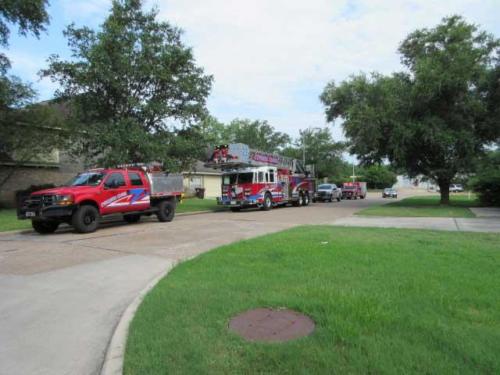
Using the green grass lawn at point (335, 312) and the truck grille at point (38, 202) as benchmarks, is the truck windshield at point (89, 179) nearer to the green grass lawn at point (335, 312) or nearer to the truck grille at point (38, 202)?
the truck grille at point (38, 202)

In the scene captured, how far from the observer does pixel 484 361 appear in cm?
323

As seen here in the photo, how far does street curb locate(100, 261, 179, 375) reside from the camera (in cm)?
347

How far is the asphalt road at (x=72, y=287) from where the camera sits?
4000 mm

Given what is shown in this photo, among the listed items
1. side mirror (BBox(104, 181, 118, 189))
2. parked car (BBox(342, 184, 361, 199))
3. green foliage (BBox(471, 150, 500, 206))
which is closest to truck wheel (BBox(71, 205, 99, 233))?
side mirror (BBox(104, 181, 118, 189))

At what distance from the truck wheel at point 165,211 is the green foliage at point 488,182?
21323 millimetres

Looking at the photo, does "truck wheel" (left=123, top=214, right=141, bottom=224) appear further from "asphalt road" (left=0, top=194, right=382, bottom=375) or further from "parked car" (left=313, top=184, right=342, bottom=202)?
"parked car" (left=313, top=184, right=342, bottom=202)

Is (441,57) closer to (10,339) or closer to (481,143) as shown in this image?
(481,143)

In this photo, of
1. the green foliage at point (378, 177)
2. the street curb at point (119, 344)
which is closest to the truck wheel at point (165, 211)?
the street curb at point (119, 344)

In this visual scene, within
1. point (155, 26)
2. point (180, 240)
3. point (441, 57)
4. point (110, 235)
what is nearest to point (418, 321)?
point (180, 240)

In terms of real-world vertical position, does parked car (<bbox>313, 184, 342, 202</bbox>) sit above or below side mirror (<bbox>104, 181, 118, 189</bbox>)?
below

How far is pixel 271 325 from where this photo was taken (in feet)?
13.8

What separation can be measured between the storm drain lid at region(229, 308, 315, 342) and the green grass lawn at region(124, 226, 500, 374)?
12 centimetres

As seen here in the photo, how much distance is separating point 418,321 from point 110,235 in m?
10.7

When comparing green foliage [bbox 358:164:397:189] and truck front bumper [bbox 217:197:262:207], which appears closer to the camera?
truck front bumper [bbox 217:197:262:207]
